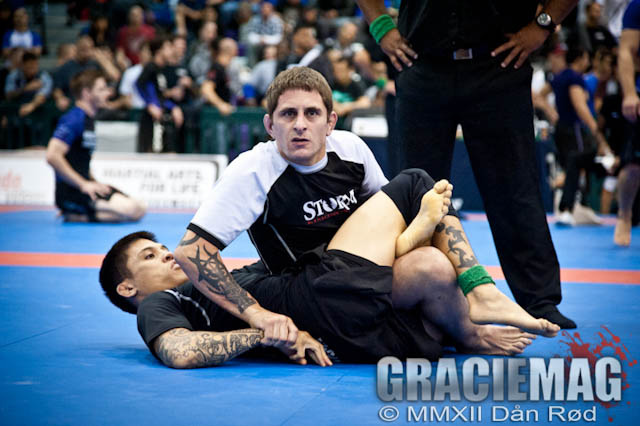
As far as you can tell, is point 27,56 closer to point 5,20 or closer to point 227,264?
point 5,20

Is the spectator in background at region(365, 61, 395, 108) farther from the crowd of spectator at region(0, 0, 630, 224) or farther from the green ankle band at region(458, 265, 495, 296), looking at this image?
the green ankle band at region(458, 265, 495, 296)

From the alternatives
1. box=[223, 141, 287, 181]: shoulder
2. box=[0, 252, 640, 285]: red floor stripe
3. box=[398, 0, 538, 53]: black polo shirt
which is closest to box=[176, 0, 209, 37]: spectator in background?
box=[0, 252, 640, 285]: red floor stripe

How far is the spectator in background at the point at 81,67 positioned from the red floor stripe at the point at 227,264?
6.67m

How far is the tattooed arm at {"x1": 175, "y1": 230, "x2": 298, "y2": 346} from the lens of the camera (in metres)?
2.86

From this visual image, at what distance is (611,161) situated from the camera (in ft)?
28.3

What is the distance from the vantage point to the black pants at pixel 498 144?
365 cm

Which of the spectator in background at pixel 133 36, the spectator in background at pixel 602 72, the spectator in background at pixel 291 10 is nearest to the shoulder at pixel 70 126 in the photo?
the spectator in background at pixel 133 36

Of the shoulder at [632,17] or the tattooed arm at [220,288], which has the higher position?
the shoulder at [632,17]

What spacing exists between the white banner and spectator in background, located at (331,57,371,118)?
180 cm

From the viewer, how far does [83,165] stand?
8.51m

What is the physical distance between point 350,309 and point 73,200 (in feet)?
21.1

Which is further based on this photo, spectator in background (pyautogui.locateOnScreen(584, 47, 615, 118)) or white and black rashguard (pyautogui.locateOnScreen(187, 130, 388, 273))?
spectator in background (pyautogui.locateOnScreen(584, 47, 615, 118))

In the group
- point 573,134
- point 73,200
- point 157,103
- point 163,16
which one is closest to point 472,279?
point 73,200

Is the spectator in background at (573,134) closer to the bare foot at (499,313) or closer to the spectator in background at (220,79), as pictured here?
the spectator in background at (220,79)
